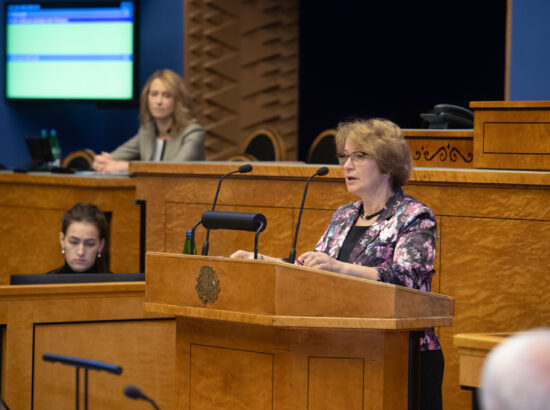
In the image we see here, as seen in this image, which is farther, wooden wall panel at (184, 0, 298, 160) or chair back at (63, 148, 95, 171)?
wooden wall panel at (184, 0, 298, 160)

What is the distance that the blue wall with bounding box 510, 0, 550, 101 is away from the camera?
5.58 m

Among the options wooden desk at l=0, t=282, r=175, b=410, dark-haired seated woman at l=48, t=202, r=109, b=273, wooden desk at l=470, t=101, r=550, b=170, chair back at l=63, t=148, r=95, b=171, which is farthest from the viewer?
chair back at l=63, t=148, r=95, b=171

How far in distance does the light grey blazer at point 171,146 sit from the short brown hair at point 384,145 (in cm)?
248

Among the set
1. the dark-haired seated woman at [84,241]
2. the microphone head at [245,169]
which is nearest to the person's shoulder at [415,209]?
the microphone head at [245,169]

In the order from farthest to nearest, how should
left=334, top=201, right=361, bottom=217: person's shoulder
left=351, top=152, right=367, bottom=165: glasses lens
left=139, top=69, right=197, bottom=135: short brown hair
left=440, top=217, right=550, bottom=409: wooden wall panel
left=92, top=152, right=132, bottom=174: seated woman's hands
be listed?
left=92, top=152, right=132, bottom=174: seated woman's hands
left=139, top=69, right=197, bottom=135: short brown hair
left=440, top=217, right=550, bottom=409: wooden wall panel
left=334, top=201, right=361, bottom=217: person's shoulder
left=351, top=152, right=367, bottom=165: glasses lens

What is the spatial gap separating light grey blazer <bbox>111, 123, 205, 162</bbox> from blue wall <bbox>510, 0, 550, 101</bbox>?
1.86 m

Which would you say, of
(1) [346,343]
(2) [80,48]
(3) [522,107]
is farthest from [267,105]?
(1) [346,343]

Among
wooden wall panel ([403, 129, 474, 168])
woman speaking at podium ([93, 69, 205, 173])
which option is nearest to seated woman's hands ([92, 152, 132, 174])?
woman speaking at podium ([93, 69, 205, 173])

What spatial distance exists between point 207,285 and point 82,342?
1.00 metres

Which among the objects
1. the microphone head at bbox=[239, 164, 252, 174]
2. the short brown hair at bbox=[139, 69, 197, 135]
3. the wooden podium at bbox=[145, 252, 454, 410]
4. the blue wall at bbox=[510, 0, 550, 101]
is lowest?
the wooden podium at bbox=[145, 252, 454, 410]

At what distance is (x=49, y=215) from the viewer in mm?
6066

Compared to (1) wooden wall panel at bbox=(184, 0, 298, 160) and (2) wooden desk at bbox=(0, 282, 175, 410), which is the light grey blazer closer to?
(1) wooden wall panel at bbox=(184, 0, 298, 160)

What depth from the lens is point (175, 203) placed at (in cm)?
456

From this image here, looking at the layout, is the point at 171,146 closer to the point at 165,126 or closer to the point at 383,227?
the point at 165,126
